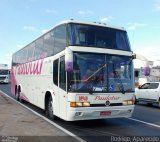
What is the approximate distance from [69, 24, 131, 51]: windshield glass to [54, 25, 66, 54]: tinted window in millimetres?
497

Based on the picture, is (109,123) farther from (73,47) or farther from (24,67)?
(24,67)

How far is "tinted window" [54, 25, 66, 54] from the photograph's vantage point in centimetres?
1187

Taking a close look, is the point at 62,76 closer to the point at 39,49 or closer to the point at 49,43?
the point at 49,43

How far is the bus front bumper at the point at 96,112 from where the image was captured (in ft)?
35.4

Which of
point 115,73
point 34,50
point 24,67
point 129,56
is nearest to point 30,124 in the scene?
point 115,73

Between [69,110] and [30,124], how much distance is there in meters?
1.83

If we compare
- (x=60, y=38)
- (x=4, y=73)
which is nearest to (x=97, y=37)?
(x=60, y=38)

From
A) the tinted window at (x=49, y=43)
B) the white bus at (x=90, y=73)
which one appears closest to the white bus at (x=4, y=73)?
the tinted window at (x=49, y=43)

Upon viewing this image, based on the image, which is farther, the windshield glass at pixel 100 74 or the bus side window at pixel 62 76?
the bus side window at pixel 62 76

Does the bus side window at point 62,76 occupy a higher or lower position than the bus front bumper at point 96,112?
higher

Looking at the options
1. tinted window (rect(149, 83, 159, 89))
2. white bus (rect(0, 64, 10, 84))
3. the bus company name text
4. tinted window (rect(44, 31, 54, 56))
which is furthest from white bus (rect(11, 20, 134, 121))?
white bus (rect(0, 64, 10, 84))

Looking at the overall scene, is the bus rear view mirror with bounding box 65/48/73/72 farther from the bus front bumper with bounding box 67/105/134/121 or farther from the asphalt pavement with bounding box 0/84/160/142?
the asphalt pavement with bounding box 0/84/160/142

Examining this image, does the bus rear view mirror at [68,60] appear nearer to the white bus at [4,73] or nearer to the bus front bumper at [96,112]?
the bus front bumper at [96,112]

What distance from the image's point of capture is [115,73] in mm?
11453
